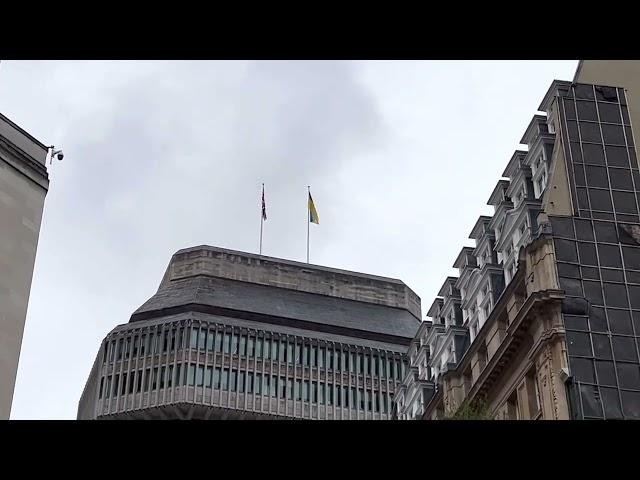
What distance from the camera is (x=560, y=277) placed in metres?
54.2

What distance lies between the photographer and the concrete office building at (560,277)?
52.0 m

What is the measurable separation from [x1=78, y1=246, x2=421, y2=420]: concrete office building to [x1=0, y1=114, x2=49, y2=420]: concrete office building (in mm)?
101723

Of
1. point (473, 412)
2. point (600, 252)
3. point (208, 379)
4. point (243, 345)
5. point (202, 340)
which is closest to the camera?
point (473, 412)

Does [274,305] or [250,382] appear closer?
[250,382]

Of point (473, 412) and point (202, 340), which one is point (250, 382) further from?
point (473, 412)

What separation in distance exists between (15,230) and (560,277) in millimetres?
29397

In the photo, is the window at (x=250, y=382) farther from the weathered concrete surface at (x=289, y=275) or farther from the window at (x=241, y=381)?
the weathered concrete surface at (x=289, y=275)

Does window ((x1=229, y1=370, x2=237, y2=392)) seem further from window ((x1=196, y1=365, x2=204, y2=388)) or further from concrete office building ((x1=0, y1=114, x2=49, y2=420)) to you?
concrete office building ((x1=0, y1=114, x2=49, y2=420))

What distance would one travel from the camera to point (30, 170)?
3609 cm

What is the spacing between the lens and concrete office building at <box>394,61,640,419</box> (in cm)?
5203

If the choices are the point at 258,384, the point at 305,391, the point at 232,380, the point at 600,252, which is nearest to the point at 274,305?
the point at 258,384

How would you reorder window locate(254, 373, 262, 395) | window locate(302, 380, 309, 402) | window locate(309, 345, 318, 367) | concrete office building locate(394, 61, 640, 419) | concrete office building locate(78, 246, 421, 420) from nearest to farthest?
concrete office building locate(394, 61, 640, 419)
concrete office building locate(78, 246, 421, 420)
window locate(254, 373, 262, 395)
window locate(302, 380, 309, 402)
window locate(309, 345, 318, 367)

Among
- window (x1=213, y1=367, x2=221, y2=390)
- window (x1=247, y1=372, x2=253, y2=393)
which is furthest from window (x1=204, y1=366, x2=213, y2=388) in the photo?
window (x1=247, y1=372, x2=253, y2=393)
